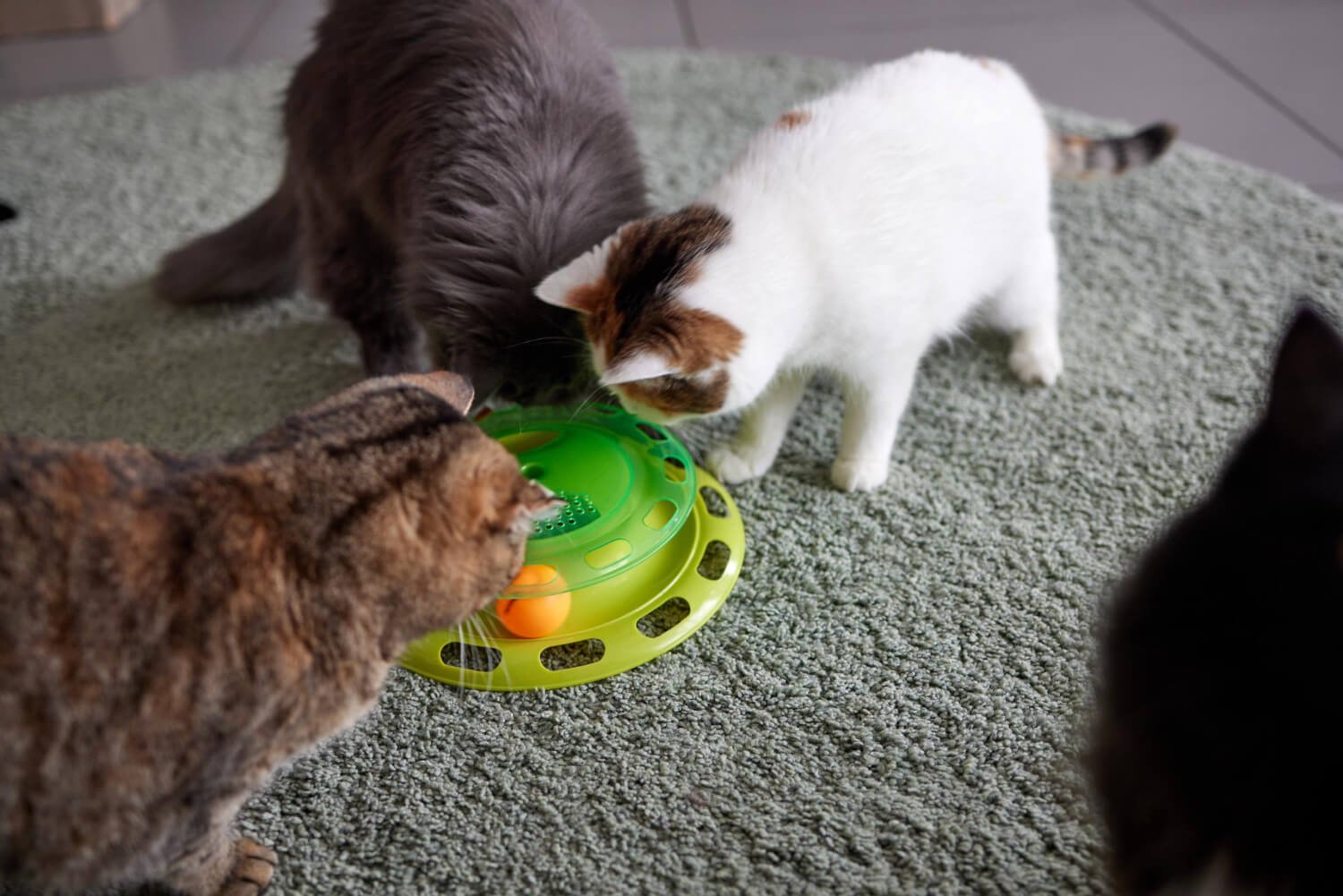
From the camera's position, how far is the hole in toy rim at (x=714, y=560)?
1.29 m

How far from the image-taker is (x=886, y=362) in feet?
4.30

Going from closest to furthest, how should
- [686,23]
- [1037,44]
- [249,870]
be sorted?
[249,870], [1037,44], [686,23]

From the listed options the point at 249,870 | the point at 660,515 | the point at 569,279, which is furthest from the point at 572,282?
the point at 249,870

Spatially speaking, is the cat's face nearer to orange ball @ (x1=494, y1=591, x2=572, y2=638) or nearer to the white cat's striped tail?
orange ball @ (x1=494, y1=591, x2=572, y2=638)

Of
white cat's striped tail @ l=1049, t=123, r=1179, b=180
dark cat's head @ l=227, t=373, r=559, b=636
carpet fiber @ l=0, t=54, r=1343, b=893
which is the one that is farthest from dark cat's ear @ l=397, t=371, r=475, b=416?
white cat's striped tail @ l=1049, t=123, r=1179, b=180

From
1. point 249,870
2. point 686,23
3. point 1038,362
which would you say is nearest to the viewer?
point 249,870

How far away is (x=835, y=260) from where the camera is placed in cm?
119

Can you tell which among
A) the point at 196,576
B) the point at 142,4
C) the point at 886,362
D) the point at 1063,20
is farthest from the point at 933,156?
the point at 142,4

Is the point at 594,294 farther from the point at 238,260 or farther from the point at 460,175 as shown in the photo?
the point at 238,260

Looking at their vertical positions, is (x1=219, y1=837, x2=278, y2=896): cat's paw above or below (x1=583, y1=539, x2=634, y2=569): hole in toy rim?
below

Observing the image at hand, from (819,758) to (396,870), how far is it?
0.47m

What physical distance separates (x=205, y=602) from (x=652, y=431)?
74cm

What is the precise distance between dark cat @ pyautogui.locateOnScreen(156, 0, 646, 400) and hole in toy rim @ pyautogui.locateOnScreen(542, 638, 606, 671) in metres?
0.33

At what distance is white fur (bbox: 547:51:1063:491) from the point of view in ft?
3.84
